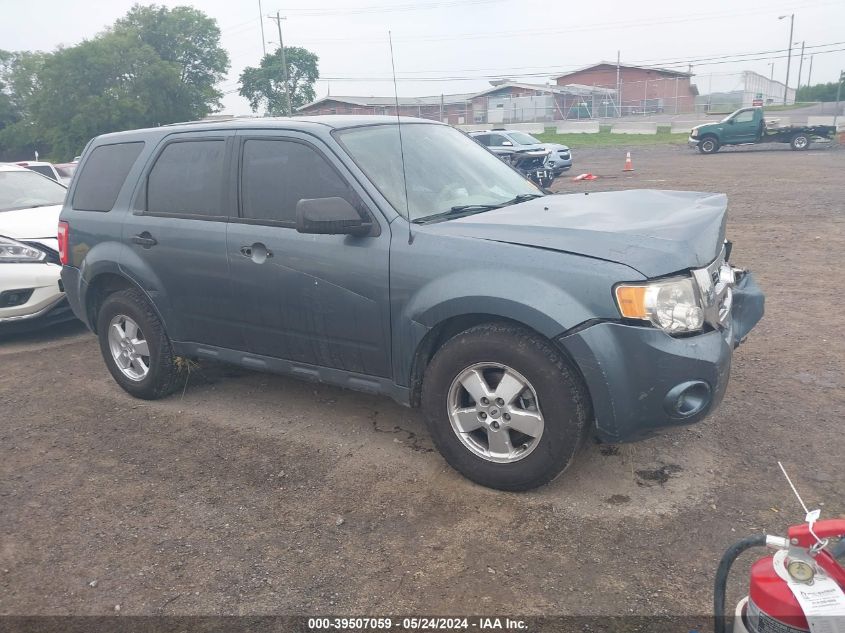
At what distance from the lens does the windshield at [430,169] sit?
13.1ft

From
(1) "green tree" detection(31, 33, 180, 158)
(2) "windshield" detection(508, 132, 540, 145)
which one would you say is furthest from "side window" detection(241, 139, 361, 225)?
(1) "green tree" detection(31, 33, 180, 158)

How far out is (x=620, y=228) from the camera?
11.3ft

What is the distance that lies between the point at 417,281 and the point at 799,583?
2.20 meters

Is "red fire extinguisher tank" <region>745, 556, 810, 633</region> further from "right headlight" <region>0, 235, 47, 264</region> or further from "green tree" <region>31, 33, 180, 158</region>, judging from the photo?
"green tree" <region>31, 33, 180, 158</region>

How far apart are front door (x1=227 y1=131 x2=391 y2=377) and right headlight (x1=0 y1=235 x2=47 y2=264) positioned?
3.48 meters

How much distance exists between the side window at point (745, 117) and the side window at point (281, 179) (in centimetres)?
2724

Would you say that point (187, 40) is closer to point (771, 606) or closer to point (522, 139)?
point (522, 139)

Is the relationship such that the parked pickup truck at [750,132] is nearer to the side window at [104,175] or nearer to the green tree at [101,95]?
the side window at [104,175]

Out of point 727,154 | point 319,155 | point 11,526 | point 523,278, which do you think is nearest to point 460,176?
point 319,155

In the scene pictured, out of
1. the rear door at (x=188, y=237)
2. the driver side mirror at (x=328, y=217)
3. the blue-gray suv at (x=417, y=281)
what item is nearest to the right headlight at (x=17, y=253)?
the blue-gray suv at (x=417, y=281)

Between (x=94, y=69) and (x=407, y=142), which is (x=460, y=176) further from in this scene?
(x=94, y=69)

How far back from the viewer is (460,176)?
441 cm

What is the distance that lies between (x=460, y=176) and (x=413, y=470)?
1.80 m

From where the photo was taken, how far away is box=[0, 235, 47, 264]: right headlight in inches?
264
